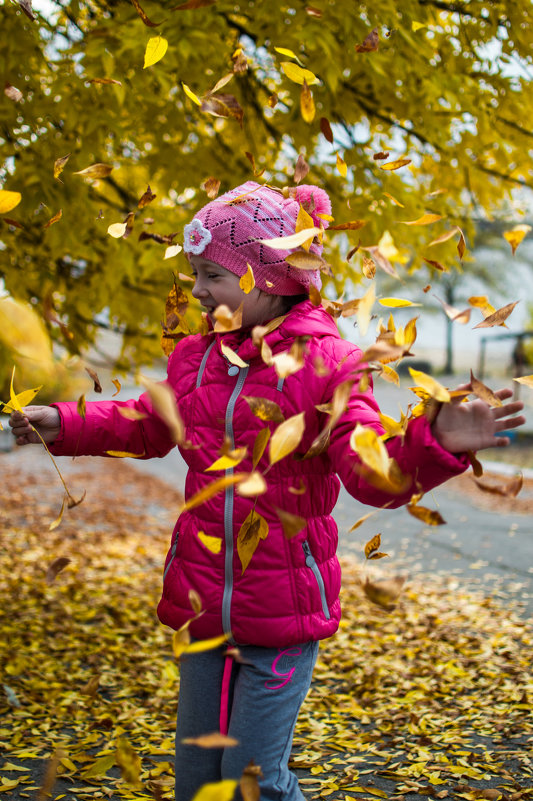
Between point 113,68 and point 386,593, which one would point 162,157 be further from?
point 386,593

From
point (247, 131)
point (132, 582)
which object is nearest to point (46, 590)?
point (132, 582)

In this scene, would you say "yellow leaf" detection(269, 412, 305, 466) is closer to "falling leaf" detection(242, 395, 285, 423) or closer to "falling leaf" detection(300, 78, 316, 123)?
"falling leaf" detection(242, 395, 285, 423)

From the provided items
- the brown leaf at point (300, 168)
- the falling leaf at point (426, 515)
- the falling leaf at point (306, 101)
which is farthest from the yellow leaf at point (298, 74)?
the falling leaf at point (426, 515)

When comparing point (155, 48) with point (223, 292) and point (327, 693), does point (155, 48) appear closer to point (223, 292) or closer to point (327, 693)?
point (223, 292)

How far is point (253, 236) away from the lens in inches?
76.1

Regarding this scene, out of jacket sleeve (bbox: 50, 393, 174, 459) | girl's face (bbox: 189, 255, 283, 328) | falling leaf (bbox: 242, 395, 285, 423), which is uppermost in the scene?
girl's face (bbox: 189, 255, 283, 328)

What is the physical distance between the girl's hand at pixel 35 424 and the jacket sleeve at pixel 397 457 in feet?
2.56

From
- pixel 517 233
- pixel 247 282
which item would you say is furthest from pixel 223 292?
pixel 517 233

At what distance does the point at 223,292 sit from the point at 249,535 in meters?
0.61

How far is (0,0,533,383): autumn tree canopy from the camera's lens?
304 centimetres

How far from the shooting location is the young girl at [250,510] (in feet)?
5.98

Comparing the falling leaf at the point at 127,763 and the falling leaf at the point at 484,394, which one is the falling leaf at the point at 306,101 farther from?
the falling leaf at the point at 127,763

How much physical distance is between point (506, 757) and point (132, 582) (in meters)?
3.02

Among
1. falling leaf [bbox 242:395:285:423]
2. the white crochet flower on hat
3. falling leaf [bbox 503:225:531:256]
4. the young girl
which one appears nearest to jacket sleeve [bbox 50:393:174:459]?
the young girl
